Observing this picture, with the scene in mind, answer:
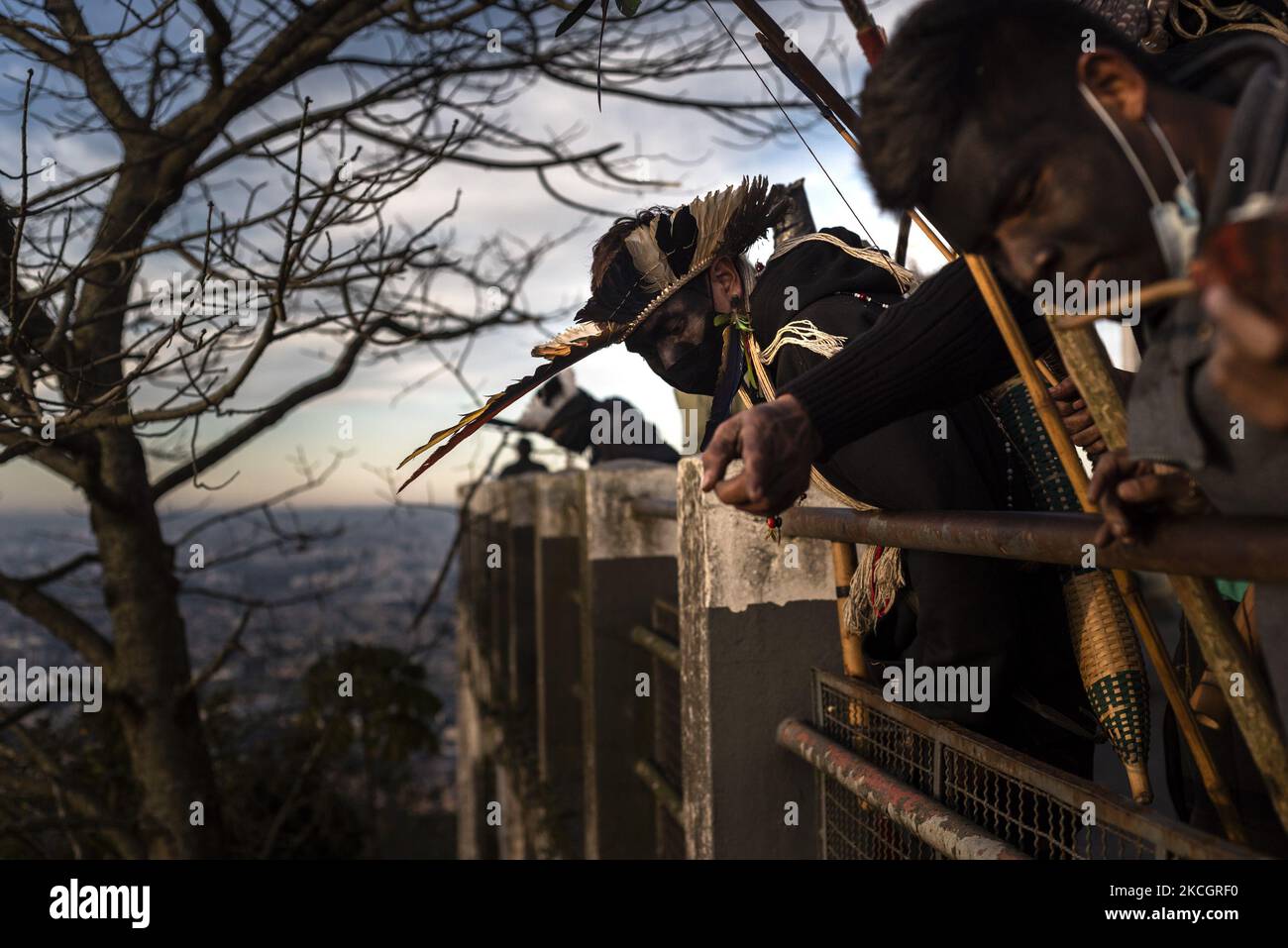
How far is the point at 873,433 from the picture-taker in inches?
73.8

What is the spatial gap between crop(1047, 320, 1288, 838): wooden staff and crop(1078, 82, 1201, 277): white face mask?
0.17 m

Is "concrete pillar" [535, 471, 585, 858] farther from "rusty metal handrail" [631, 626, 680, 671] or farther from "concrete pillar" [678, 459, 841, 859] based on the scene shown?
"concrete pillar" [678, 459, 841, 859]

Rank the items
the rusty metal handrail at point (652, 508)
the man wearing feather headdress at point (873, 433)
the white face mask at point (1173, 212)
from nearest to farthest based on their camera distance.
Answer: the white face mask at point (1173, 212) < the man wearing feather headdress at point (873, 433) < the rusty metal handrail at point (652, 508)

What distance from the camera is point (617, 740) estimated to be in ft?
19.0

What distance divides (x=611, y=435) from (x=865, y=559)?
9.25 ft

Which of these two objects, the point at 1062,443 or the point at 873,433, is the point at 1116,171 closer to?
the point at 1062,443

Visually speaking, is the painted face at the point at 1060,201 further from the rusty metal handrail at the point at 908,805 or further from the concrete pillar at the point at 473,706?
the concrete pillar at the point at 473,706

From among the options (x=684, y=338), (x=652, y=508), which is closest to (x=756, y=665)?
(x=684, y=338)

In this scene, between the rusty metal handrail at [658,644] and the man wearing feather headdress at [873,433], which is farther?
the rusty metal handrail at [658,644]

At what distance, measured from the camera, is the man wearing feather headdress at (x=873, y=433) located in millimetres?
1896

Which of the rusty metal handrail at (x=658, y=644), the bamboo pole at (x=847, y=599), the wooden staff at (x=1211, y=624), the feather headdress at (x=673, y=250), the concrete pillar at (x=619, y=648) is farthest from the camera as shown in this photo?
the concrete pillar at (x=619, y=648)

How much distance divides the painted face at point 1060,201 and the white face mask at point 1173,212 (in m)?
0.01

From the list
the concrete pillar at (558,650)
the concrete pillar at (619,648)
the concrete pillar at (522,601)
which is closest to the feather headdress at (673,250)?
the concrete pillar at (619,648)
